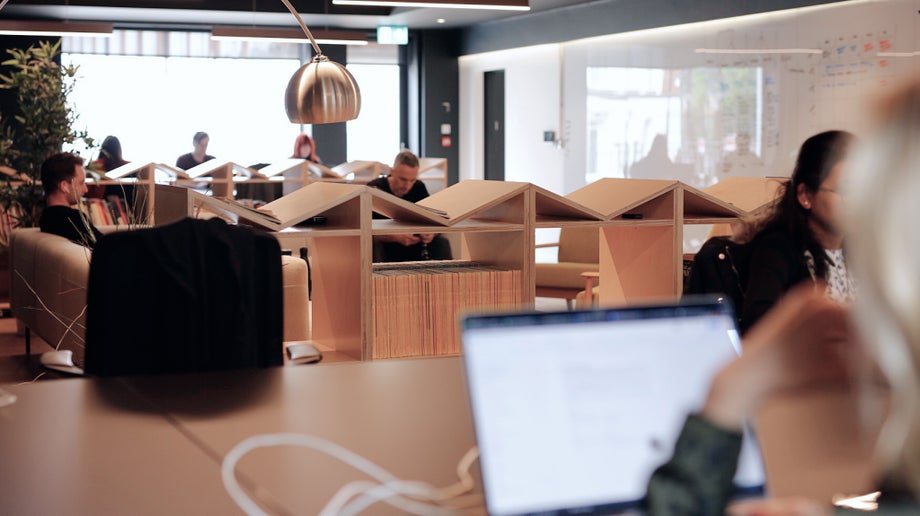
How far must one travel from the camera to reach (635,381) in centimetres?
101

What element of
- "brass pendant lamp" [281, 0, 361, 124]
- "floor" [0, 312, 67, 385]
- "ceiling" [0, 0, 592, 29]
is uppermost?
"ceiling" [0, 0, 592, 29]

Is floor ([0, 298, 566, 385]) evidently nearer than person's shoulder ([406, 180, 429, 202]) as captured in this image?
Yes

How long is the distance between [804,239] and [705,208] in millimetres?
1983

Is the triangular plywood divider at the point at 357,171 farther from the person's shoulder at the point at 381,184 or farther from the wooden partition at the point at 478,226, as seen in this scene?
the wooden partition at the point at 478,226

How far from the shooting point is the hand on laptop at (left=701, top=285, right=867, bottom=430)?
761 millimetres

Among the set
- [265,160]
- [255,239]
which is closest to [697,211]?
[255,239]

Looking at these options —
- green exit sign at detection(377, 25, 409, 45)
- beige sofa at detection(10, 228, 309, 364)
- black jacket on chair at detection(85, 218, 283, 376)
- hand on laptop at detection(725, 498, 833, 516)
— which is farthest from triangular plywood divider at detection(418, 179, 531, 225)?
green exit sign at detection(377, 25, 409, 45)

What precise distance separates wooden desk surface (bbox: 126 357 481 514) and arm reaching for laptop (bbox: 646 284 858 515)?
42 cm

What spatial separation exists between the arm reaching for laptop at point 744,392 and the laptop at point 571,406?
153 millimetres

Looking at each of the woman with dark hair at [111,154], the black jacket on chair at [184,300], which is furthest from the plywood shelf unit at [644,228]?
the woman with dark hair at [111,154]

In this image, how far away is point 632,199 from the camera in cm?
427

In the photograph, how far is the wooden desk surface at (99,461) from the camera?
1.14 m

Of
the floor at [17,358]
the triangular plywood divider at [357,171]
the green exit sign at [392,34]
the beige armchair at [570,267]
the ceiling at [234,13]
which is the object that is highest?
the ceiling at [234,13]

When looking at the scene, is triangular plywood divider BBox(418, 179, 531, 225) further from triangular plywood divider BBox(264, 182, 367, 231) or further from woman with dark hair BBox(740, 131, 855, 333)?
woman with dark hair BBox(740, 131, 855, 333)
